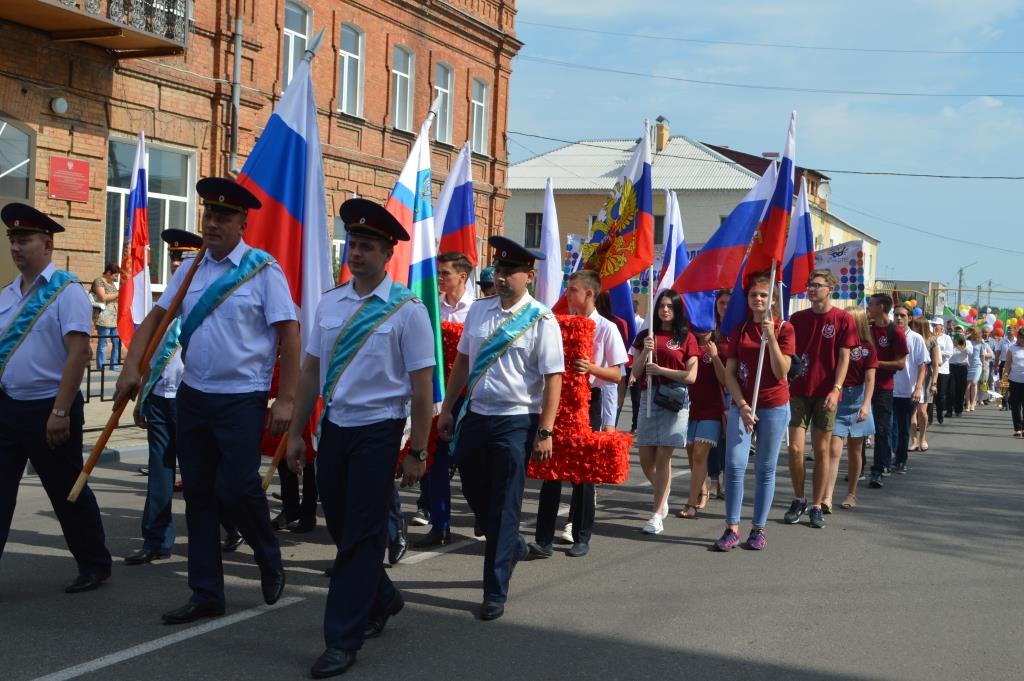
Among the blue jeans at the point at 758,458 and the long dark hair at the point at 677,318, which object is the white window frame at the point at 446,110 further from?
the blue jeans at the point at 758,458

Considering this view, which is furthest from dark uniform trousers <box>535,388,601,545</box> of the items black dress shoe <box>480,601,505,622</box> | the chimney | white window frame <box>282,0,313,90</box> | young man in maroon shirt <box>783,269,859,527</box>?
the chimney

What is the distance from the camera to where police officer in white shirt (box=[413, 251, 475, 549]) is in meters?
7.81

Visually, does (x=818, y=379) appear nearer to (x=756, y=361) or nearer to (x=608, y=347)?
(x=756, y=361)

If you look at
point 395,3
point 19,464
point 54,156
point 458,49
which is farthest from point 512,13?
point 19,464

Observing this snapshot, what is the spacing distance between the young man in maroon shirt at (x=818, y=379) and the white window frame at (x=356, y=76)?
17.1 meters

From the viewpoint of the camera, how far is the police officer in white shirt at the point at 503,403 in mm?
5969

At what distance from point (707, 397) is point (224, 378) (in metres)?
4.61

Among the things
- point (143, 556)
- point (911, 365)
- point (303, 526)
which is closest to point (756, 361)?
point (303, 526)

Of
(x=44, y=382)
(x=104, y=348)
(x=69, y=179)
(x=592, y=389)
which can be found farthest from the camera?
(x=69, y=179)

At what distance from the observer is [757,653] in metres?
5.41

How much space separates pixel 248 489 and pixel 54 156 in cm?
1311

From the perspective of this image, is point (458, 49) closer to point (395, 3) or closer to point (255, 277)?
point (395, 3)

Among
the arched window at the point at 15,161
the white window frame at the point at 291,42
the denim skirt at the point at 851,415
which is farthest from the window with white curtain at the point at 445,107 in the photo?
the denim skirt at the point at 851,415

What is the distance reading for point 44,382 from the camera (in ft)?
19.6
